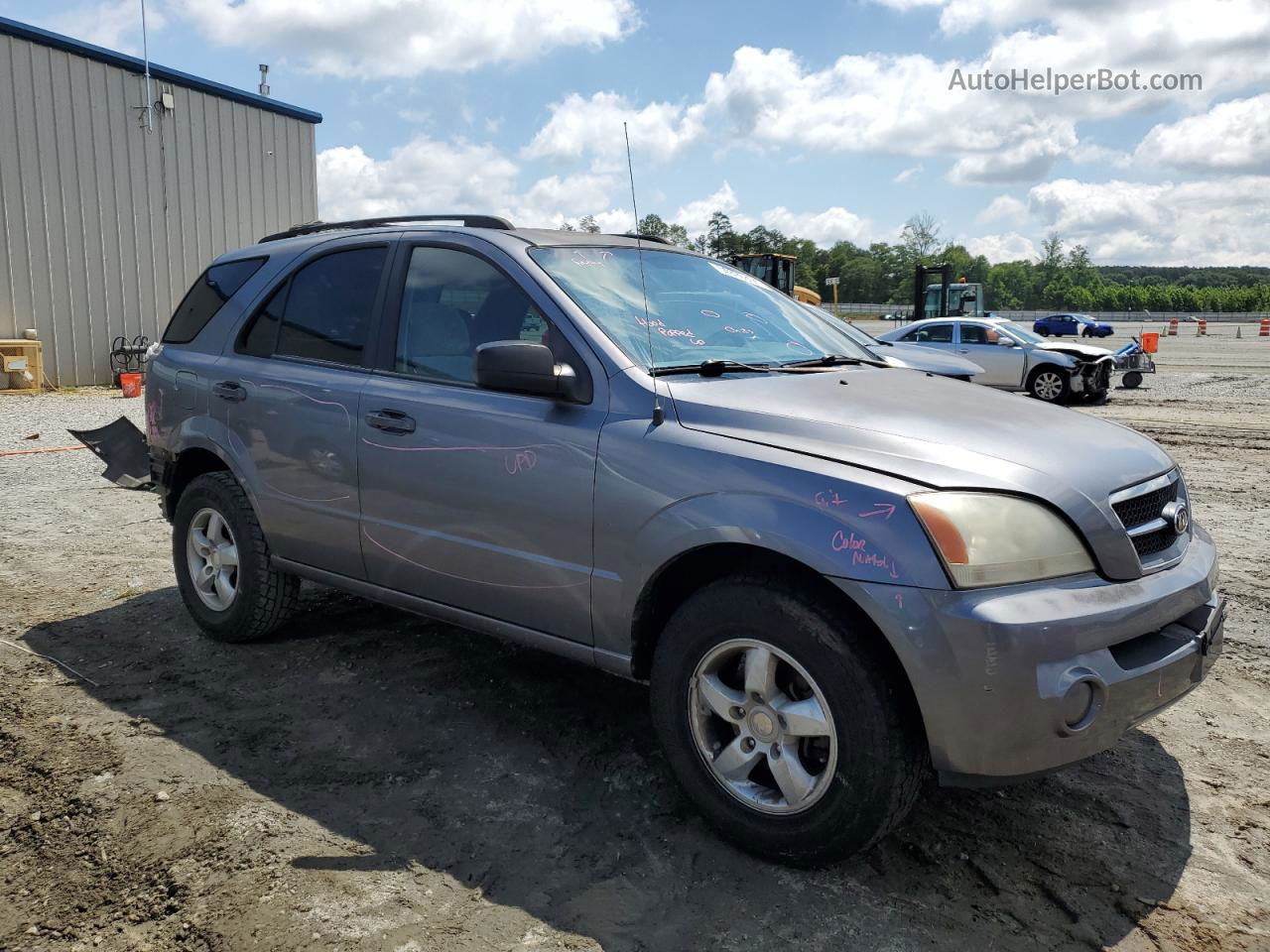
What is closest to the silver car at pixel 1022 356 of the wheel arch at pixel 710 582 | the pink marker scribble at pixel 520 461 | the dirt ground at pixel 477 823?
the dirt ground at pixel 477 823

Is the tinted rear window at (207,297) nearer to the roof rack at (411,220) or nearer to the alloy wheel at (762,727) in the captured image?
the roof rack at (411,220)

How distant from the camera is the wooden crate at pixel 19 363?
1620 centimetres

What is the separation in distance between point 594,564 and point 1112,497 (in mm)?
1528

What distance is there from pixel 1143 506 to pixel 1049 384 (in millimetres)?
15055

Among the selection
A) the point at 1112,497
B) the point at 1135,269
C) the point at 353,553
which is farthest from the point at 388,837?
the point at 1135,269

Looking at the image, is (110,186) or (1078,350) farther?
(110,186)

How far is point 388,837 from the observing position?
2.99 metres

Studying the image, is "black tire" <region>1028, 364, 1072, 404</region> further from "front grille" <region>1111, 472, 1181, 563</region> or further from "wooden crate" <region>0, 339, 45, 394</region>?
"wooden crate" <region>0, 339, 45, 394</region>

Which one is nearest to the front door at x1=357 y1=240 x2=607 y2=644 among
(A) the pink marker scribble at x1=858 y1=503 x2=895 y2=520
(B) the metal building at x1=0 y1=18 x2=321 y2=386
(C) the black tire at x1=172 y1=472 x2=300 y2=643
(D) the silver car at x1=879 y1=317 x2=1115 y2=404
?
(C) the black tire at x1=172 y1=472 x2=300 y2=643

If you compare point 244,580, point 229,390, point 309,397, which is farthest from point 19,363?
point 309,397

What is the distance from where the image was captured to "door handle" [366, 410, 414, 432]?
3.70 meters

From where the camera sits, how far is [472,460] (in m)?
3.47

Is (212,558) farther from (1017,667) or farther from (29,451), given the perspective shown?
(29,451)

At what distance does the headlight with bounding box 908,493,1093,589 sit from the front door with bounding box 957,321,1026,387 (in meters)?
15.3
